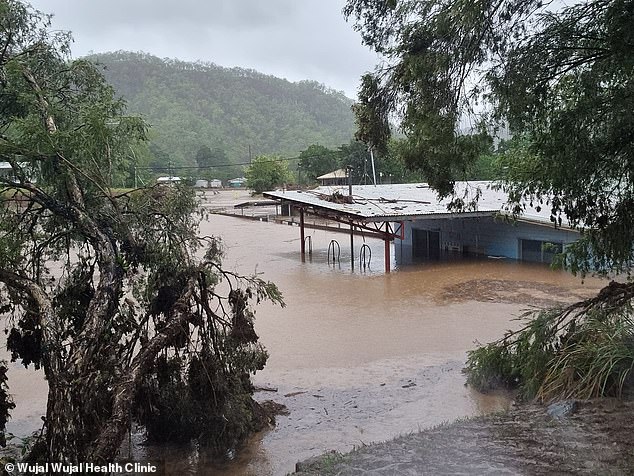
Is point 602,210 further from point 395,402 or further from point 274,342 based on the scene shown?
point 274,342

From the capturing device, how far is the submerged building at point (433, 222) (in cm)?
2359

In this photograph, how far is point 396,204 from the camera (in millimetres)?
26406

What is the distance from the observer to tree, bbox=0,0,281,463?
20.5 feet

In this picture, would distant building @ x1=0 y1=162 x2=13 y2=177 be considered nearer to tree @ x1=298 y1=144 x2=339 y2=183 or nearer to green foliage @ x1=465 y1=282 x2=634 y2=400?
green foliage @ x1=465 y1=282 x2=634 y2=400

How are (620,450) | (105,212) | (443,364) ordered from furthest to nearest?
(443,364) < (105,212) < (620,450)

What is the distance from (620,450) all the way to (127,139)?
6.28 metres

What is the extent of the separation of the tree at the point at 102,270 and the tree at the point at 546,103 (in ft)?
10.0

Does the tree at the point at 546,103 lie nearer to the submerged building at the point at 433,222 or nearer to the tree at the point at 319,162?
the submerged building at the point at 433,222

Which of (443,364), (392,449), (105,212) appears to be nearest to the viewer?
(392,449)

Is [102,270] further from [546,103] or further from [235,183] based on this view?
[235,183]

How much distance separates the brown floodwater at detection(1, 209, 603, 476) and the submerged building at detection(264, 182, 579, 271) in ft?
3.97

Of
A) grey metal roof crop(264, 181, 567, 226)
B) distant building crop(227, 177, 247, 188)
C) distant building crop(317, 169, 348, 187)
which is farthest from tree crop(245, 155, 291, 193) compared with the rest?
grey metal roof crop(264, 181, 567, 226)

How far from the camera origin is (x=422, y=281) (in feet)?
72.7

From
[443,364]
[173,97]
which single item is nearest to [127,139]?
[443,364]
